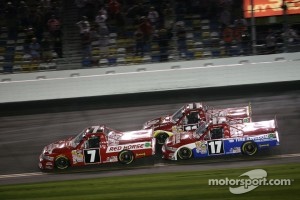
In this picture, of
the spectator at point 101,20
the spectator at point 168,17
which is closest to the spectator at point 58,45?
the spectator at point 101,20

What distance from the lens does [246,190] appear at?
1155 cm

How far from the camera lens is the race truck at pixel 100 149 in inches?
543

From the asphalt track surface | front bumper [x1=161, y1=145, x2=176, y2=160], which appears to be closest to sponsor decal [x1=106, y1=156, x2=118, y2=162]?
the asphalt track surface

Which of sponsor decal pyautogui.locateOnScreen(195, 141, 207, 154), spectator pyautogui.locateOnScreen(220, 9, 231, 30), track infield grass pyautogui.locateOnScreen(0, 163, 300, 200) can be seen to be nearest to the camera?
track infield grass pyautogui.locateOnScreen(0, 163, 300, 200)

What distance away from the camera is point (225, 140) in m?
13.4

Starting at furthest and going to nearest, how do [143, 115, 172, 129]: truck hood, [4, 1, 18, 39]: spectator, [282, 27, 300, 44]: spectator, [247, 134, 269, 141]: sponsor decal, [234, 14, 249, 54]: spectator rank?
[4, 1, 18, 39]: spectator < [234, 14, 249, 54]: spectator < [282, 27, 300, 44]: spectator < [143, 115, 172, 129]: truck hood < [247, 134, 269, 141]: sponsor decal

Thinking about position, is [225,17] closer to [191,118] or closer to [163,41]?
[163,41]

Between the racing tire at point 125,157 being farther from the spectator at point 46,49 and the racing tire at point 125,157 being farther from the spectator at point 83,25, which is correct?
the spectator at point 83,25

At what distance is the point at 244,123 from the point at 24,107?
897 centimetres

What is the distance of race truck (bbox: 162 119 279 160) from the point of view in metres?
13.4

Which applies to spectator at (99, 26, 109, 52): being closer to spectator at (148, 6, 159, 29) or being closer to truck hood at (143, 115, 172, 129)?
spectator at (148, 6, 159, 29)

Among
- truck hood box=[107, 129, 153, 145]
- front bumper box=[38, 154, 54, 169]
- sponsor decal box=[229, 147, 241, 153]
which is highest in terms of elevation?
truck hood box=[107, 129, 153, 145]

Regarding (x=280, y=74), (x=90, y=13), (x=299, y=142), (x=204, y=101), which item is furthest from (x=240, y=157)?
(x=90, y=13)

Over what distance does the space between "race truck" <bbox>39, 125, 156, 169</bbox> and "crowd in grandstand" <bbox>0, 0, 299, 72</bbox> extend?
18.8 ft
